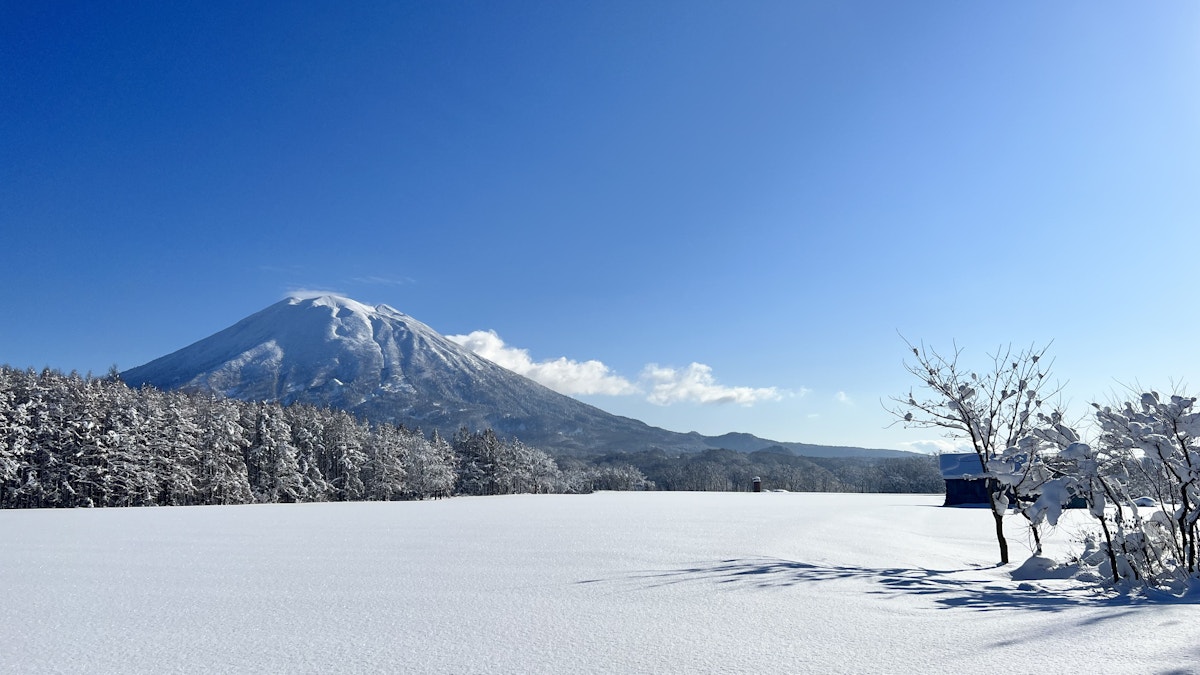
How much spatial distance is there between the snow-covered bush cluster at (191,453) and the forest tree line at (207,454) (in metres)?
0.06

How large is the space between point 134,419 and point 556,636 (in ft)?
114

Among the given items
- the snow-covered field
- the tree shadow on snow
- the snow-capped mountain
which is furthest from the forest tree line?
the snow-capped mountain

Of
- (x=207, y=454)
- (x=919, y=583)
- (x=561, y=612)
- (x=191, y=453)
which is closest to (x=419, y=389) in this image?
(x=207, y=454)

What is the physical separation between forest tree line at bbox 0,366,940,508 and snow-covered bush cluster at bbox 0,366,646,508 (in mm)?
60

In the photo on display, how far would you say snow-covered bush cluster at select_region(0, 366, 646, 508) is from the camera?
28.2 metres

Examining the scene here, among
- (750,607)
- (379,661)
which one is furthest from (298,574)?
(750,607)

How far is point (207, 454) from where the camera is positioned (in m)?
33.8

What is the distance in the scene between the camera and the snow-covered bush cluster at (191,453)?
28188 millimetres

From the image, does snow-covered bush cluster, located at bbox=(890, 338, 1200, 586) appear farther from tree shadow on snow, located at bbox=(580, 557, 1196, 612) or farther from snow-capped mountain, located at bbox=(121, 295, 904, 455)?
snow-capped mountain, located at bbox=(121, 295, 904, 455)

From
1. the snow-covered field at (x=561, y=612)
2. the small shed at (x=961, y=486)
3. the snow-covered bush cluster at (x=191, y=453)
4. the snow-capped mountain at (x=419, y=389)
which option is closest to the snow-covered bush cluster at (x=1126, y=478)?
the snow-covered field at (x=561, y=612)

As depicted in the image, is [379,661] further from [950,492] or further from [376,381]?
[376,381]

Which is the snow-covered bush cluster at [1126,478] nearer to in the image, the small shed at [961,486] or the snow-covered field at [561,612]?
the snow-covered field at [561,612]

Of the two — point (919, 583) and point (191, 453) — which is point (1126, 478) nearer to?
point (919, 583)

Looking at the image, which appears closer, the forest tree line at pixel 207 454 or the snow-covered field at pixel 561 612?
the snow-covered field at pixel 561 612
